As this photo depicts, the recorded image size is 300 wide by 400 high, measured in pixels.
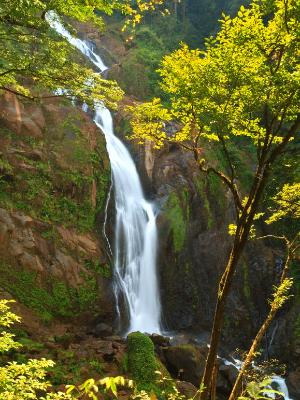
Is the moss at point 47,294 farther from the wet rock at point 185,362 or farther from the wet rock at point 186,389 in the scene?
the wet rock at point 186,389

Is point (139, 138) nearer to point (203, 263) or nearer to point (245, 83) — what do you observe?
point (245, 83)

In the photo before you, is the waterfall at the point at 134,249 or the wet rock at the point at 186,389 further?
the waterfall at the point at 134,249

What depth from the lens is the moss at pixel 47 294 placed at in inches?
480

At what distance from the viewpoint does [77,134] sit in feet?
58.5

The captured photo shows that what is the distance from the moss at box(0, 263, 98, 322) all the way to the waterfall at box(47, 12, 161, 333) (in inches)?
75.8

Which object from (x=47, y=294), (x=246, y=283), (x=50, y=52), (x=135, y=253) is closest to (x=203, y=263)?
(x=246, y=283)

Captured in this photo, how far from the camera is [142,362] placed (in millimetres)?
10930

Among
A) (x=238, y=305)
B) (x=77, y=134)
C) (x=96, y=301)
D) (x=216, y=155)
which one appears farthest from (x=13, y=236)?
(x=216, y=155)

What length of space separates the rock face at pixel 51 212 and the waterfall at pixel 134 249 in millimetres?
1277

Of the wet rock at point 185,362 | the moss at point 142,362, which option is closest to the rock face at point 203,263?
the wet rock at point 185,362

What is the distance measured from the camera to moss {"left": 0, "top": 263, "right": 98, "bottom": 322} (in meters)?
12.2

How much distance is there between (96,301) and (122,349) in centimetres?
288

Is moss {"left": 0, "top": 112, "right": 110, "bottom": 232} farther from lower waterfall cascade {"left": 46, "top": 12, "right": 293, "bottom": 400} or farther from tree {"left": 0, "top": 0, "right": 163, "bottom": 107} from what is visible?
tree {"left": 0, "top": 0, "right": 163, "bottom": 107}

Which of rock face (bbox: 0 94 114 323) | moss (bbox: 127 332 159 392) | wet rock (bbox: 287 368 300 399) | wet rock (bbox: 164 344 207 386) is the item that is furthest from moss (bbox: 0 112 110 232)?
wet rock (bbox: 287 368 300 399)
